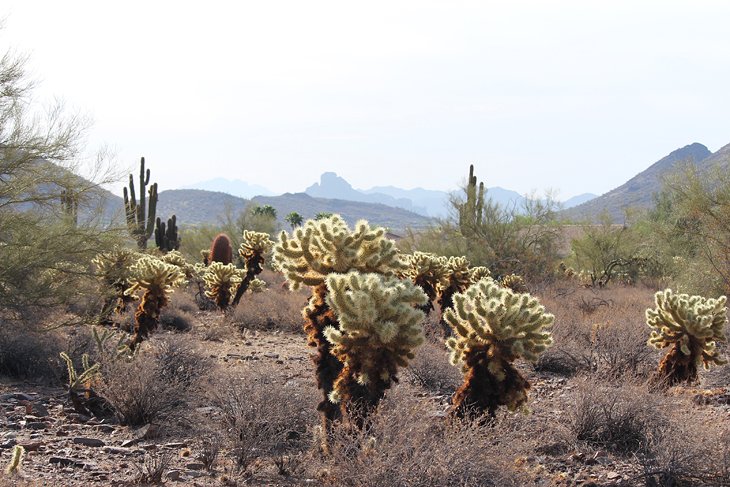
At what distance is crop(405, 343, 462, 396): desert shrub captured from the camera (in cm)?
1026

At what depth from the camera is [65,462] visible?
261 inches

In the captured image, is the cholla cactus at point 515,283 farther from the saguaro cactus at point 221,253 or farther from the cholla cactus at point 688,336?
the cholla cactus at point 688,336

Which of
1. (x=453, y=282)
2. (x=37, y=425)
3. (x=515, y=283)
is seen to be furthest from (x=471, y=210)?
(x=37, y=425)

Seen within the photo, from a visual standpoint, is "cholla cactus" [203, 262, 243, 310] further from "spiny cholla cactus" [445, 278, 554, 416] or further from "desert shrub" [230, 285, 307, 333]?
"spiny cholla cactus" [445, 278, 554, 416]

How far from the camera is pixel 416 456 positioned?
222 inches

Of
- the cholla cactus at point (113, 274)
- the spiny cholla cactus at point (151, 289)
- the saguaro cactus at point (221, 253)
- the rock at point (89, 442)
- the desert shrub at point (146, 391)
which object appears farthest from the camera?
the saguaro cactus at point (221, 253)

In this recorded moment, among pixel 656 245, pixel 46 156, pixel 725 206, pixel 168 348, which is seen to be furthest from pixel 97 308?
pixel 656 245

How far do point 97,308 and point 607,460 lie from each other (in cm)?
1013

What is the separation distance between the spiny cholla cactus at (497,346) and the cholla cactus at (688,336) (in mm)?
3366

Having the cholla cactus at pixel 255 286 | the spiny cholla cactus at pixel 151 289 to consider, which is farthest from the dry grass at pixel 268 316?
the spiny cholla cactus at pixel 151 289

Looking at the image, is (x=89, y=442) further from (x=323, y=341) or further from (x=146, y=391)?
(x=323, y=341)

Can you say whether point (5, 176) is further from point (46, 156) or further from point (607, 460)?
point (607, 460)

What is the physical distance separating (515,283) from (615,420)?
15160 mm

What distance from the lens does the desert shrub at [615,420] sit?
744 centimetres
